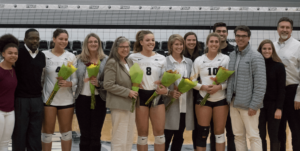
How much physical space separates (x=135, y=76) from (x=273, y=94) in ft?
5.91

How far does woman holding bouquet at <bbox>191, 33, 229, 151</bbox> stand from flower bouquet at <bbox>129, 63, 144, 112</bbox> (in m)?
0.76

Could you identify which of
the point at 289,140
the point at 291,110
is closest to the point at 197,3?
the point at 289,140

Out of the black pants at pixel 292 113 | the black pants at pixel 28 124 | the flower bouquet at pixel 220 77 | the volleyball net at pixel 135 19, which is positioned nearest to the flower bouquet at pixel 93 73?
the black pants at pixel 28 124

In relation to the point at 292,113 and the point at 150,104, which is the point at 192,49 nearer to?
the point at 150,104

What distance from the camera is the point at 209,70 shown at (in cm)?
392

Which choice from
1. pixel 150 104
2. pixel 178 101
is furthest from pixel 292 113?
pixel 150 104

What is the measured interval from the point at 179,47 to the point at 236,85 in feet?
2.92

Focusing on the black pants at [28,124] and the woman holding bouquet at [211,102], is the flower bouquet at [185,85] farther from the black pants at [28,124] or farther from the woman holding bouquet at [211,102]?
the black pants at [28,124]

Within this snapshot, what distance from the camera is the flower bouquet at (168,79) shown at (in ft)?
11.9

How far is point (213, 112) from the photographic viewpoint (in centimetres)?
390

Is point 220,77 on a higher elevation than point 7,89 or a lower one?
higher

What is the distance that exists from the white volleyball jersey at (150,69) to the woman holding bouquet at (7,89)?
4.94ft

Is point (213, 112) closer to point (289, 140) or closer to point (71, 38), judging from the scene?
point (289, 140)

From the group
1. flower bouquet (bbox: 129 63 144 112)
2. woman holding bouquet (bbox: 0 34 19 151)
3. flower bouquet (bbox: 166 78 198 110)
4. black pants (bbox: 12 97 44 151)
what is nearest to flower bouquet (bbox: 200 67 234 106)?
flower bouquet (bbox: 166 78 198 110)
